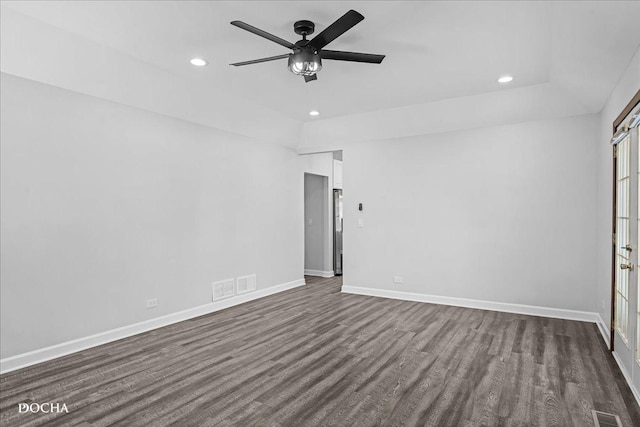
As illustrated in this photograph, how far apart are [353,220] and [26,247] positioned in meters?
4.65

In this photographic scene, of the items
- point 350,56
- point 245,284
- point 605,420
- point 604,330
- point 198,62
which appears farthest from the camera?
point 245,284

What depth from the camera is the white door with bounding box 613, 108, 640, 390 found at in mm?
2943

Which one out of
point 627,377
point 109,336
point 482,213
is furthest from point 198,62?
point 627,377

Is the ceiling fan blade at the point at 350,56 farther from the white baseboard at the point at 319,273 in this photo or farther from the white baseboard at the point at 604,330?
the white baseboard at the point at 319,273

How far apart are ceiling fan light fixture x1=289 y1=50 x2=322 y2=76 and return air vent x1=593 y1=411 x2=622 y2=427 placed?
3298mm

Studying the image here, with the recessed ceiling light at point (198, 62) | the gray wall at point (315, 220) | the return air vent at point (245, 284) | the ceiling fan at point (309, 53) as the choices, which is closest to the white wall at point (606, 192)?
the ceiling fan at point (309, 53)

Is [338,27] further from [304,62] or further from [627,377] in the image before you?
[627,377]

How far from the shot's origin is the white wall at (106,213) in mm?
3441

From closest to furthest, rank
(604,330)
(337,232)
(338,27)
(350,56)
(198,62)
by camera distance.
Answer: (338,27), (350,56), (198,62), (604,330), (337,232)

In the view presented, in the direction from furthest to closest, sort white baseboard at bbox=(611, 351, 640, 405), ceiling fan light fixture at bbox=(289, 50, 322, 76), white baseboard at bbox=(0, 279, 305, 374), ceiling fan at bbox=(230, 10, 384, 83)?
white baseboard at bbox=(0, 279, 305, 374) < ceiling fan light fixture at bbox=(289, 50, 322, 76) < ceiling fan at bbox=(230, 10, 384, 83) < white baseboard at bbox=(611, 351, 640, 405)

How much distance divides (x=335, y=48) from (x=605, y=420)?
12.1ft

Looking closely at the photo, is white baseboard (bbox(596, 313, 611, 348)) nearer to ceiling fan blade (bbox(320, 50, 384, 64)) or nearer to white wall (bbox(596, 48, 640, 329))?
white wall (bbox(596, 48, 640, 329))

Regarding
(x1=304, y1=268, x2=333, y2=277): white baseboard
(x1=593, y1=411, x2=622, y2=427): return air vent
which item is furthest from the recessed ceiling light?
(x1=304, y1=268, x2=333, y2=277): white baseboard

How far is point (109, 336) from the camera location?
410 cm
